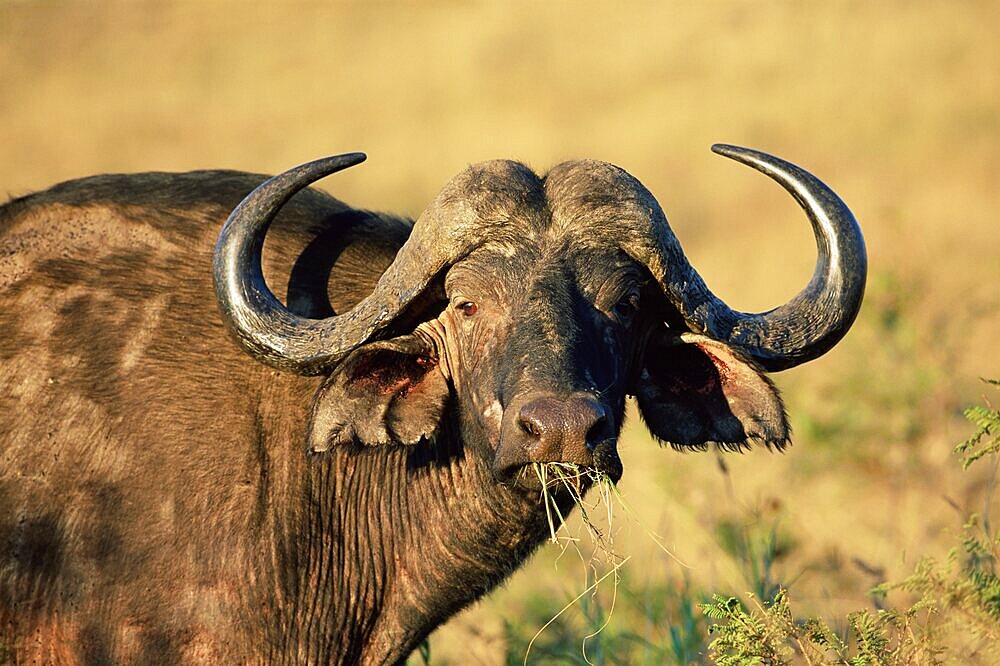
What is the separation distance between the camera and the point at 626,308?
189 inches

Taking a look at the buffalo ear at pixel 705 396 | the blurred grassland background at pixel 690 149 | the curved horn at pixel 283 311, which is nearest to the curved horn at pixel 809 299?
the buffalo ear at pixel 705 396

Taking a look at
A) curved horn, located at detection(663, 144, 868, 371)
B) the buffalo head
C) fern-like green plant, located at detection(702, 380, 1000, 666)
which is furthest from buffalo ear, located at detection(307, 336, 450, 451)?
fern-like green plant, located at detection(702, 380, 1000, 666)

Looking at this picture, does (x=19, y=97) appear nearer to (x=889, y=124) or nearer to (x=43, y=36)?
(x=43, y=36)

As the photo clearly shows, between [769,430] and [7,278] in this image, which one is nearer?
[769,430]

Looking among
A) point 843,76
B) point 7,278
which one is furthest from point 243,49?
point 7,278

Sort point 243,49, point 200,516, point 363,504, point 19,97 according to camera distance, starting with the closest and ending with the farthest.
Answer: point 200,516 < point 363,504 < point 19,97 < point 243,49

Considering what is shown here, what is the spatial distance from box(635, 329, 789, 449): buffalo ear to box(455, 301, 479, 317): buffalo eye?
2.37 ft

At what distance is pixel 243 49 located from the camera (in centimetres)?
2762

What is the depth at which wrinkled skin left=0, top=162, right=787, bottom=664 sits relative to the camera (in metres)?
4.66

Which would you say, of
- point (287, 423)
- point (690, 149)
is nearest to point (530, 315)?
point (287, 423)

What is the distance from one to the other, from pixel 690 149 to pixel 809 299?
44.6 ft

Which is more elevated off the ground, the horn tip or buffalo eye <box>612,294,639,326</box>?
the horn tip

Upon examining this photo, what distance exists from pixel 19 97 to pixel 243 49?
5079 mm

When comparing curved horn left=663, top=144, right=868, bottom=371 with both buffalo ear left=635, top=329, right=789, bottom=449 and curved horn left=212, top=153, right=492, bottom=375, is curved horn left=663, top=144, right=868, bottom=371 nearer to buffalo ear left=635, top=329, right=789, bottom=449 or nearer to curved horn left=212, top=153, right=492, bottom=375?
buffalo ear left=635, top=329, right=789, bottom=449
